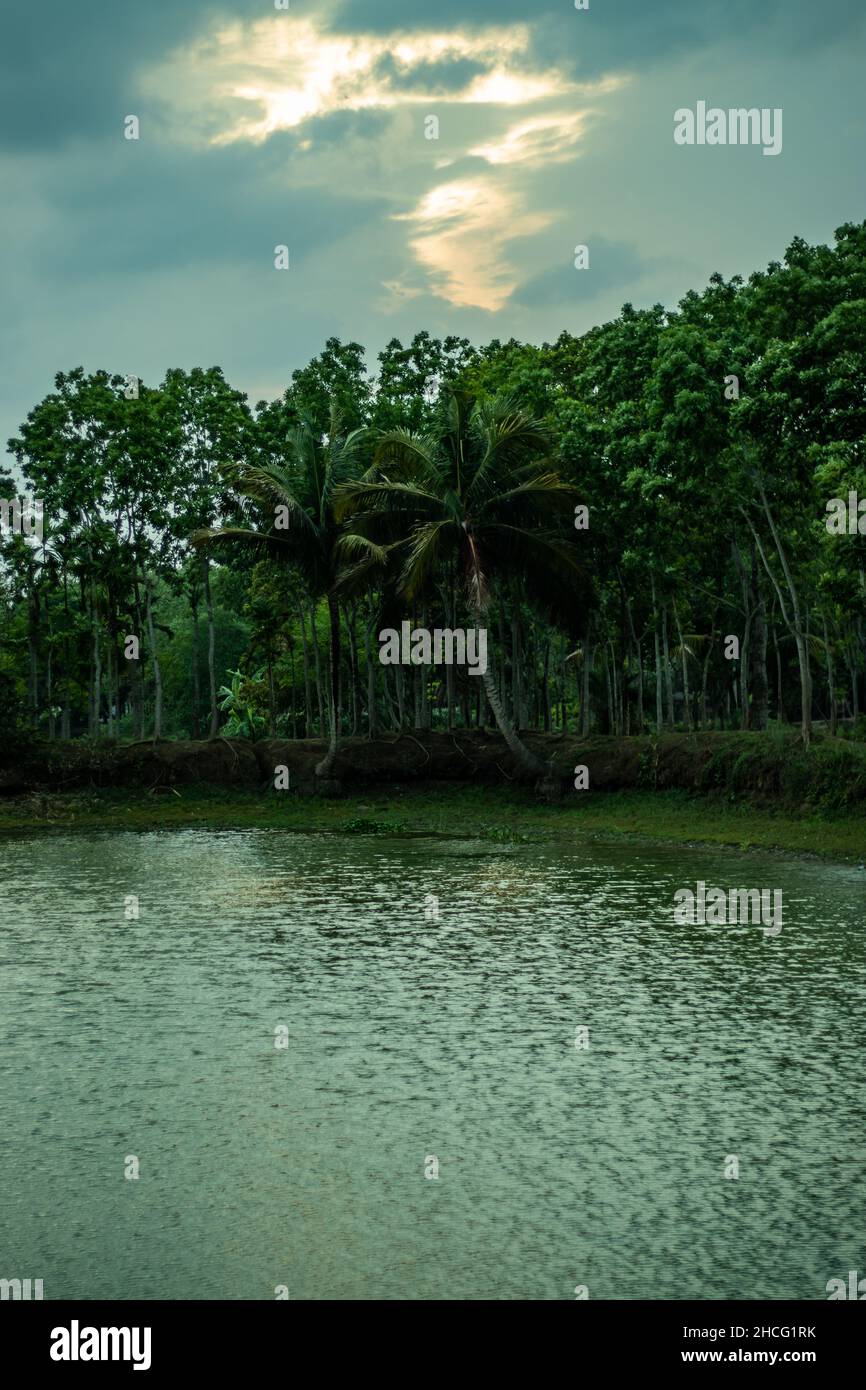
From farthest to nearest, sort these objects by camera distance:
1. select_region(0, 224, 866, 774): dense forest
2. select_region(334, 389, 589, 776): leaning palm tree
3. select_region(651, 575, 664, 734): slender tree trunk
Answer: select_region(651, 575, 664, 734): slender tree trunk, select_region(334, 389, 589, 776): leaning palm tree, select_region(0, 224, 866, 774): dense forest

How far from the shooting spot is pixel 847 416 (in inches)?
811

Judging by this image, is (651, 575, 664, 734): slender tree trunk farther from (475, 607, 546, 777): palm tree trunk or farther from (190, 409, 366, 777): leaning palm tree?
(190, 409, 366, 777): leaning palm tree

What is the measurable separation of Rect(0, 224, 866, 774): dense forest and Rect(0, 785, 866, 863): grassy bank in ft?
6.32

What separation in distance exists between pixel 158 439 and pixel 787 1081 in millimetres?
33546

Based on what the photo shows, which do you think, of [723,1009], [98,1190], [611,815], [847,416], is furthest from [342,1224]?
[611,815]

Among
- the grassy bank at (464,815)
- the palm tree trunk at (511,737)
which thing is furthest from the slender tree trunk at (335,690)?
the palm tree trunk at (511,737)

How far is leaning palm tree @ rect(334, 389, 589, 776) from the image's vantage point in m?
31.1

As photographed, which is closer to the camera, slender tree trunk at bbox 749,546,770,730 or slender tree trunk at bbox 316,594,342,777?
slender tree trunk at bbox 316,594,342,777

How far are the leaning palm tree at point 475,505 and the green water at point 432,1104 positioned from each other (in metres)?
15.9

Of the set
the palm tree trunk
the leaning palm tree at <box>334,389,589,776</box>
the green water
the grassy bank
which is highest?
the leaning palm tree at <box>334,389,589,776</box>

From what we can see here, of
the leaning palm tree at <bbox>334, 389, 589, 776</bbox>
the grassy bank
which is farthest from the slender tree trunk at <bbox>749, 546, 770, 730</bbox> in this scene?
the grassy bank

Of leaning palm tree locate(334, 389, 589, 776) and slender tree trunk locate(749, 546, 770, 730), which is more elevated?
leaning palm tree locate(334, 389, 589, 776)

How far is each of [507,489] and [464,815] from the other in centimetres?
752
